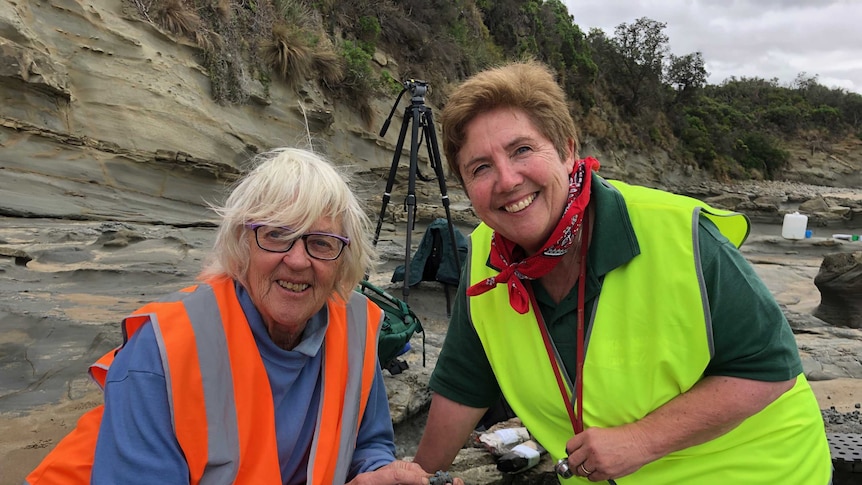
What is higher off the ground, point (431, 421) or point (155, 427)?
point (155, 427)

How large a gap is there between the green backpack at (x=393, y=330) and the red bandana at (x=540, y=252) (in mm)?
1437

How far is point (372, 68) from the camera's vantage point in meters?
10.6

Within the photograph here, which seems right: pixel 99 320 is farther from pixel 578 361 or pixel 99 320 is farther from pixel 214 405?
pixel 578 361

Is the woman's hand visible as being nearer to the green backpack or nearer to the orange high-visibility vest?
the orange high-visibility vest

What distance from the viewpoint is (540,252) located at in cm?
148

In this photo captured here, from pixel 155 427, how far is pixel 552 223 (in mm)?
1064

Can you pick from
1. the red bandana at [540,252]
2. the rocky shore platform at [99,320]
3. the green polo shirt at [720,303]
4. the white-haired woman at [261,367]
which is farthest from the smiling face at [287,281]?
the rocky shore platform at [99,320]

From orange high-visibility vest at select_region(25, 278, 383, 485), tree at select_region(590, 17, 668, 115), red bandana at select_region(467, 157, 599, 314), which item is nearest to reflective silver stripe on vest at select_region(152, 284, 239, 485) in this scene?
orange high-visibility vest at select_region(25, 278, 383, 485)

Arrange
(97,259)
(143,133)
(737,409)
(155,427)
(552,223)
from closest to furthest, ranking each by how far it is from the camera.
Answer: (155,427) → (737,409) → (552,223) → (97,259) → (143,133)

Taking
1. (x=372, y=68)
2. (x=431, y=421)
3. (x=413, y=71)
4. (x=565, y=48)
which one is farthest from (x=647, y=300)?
(x=565, y=48)

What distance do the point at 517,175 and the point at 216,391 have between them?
900 millimetres

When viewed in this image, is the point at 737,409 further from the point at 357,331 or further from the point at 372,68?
the point at 372,68

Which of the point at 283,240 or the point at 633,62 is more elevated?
the point at 633,62

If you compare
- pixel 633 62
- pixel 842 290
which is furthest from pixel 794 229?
pixel 633 62
